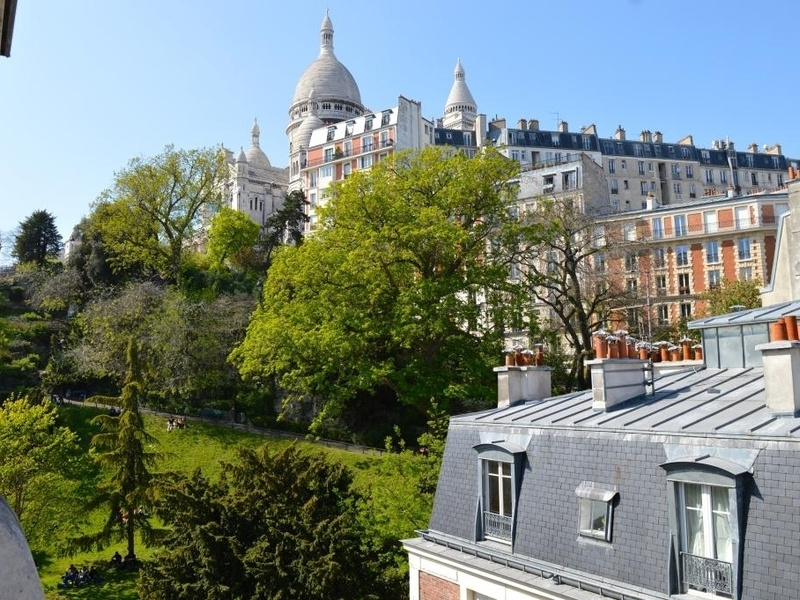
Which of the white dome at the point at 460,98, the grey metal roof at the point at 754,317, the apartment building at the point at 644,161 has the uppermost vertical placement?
the white dome at the point at 460,98

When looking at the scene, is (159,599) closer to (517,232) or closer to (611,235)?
(517,232)

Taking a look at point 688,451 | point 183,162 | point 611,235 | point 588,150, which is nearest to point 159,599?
point 688,451

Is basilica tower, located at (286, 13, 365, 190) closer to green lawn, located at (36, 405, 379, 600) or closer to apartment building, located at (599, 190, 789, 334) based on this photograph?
apartment building, located at (599, 190, 789, 334)

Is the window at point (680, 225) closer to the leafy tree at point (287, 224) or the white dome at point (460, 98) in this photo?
the leafy tree at point (287, 224)

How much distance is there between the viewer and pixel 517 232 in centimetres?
3278

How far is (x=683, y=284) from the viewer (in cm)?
5575

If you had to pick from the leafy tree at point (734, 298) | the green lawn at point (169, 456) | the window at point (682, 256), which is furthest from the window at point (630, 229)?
the green lawn at point (169, 456)

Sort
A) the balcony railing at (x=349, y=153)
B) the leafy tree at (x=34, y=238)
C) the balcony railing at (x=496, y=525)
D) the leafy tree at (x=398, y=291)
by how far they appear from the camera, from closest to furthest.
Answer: the balcony railing at (x=496, y=525) < the leafy tree at (x=398, y=291) < the leafy tree at (x=34, y=238) < the balcony railing at (x=349, y=153)

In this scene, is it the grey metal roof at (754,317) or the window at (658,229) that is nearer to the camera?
the grey metal roof at (754,317)

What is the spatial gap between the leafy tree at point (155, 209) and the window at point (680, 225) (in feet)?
124

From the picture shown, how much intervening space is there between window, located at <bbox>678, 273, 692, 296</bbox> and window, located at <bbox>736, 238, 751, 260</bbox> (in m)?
4.24

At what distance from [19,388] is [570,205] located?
35.2 metres

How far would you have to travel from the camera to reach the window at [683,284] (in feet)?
182

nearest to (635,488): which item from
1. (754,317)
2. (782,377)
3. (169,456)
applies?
(782,377)
